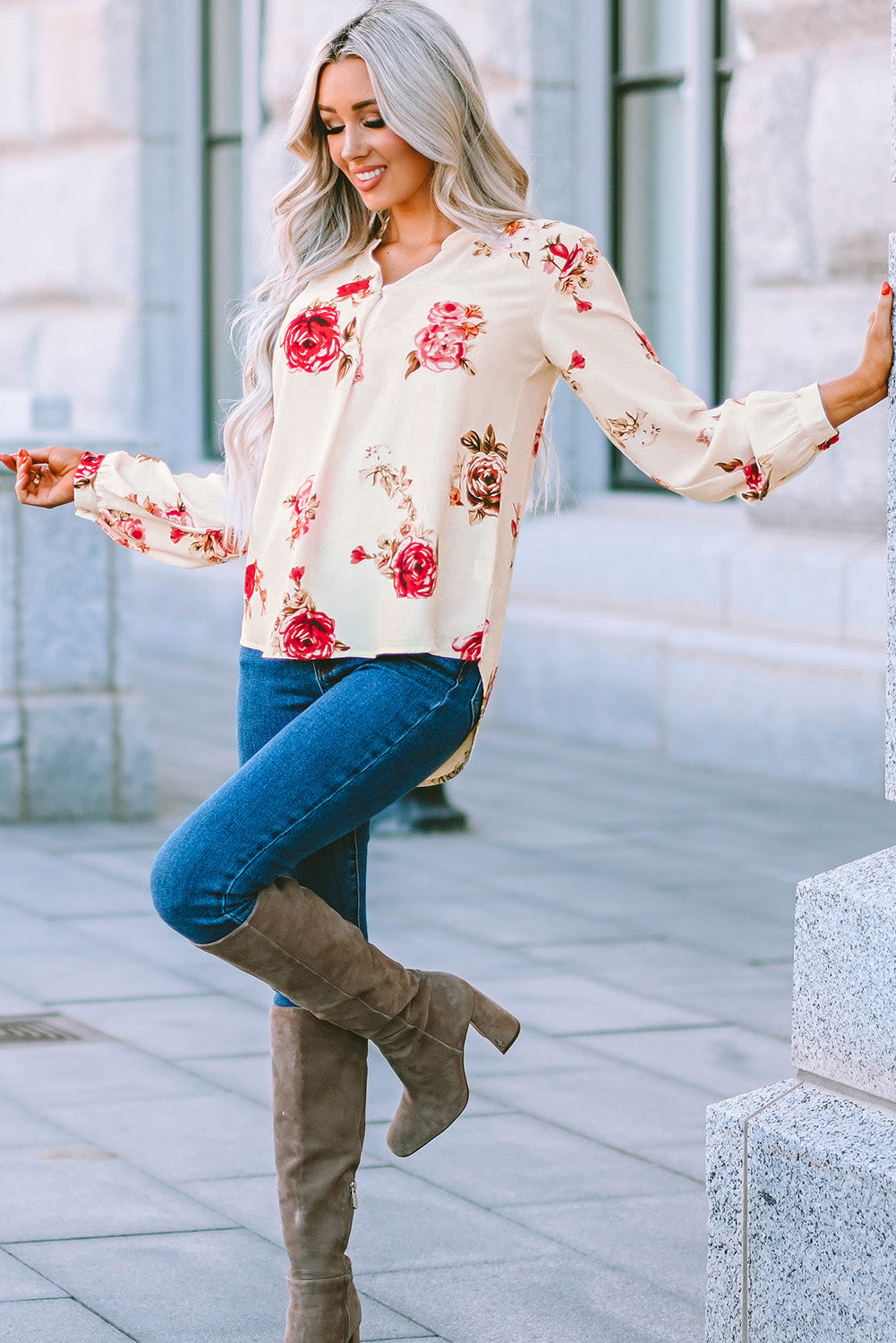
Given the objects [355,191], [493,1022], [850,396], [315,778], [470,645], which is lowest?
[493,1022]

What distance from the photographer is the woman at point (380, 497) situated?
295cm

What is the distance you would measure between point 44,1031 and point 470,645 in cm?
221

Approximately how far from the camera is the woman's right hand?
3.39 metres

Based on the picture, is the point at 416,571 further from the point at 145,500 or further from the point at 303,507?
the point at 145,500

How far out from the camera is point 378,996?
3.06 m

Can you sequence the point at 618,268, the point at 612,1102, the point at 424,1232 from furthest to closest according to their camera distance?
the point at 618,268 < the point at 612,1102 < the point at 424,1232

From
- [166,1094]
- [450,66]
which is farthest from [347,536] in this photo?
[166,1094]

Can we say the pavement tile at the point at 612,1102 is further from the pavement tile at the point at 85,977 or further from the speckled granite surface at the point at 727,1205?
the speckled granite surface at the point at 727,1205

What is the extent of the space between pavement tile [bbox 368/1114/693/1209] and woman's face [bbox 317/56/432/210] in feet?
5.50

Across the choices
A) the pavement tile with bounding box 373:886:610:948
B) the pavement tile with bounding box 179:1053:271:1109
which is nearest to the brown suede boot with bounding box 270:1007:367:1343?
the pavement tile with bounding box 179:1053:271:1109

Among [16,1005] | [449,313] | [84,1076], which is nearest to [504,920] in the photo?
[16,1005]

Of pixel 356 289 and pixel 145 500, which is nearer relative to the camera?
pixel 356 289

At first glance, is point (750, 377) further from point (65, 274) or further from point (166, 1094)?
point (65, 274)

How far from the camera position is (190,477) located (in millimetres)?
3336
